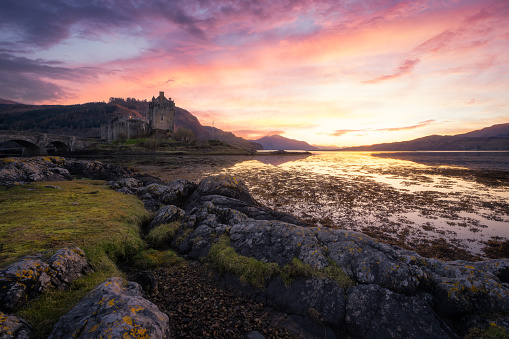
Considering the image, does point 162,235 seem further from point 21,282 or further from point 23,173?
point 23,173

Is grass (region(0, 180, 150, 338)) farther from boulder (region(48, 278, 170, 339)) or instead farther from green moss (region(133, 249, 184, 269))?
boulder (region(48, 278, 170, 339))

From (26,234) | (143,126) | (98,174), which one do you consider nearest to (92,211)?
(26,234)

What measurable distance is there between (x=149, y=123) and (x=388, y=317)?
123m

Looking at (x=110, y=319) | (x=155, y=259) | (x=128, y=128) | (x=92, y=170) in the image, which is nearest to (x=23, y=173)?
(x=92, y=170)

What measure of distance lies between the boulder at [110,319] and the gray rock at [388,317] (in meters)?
4.50

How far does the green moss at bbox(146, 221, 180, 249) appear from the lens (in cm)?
933

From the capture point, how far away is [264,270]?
6645mm

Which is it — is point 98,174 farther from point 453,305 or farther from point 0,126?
point 0,126

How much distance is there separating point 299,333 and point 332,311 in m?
1.01

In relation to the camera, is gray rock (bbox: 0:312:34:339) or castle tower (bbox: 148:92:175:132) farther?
castle tower (bbox: 148:92:175:132)

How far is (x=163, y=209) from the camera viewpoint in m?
11.4

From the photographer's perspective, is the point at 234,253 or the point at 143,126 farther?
the point at 143,126

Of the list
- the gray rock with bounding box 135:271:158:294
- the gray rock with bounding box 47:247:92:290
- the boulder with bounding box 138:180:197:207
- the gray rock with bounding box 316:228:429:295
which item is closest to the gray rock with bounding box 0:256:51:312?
the gray rock with bounding box 47:247:92:290

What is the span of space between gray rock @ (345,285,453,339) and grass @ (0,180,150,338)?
6.80 m
